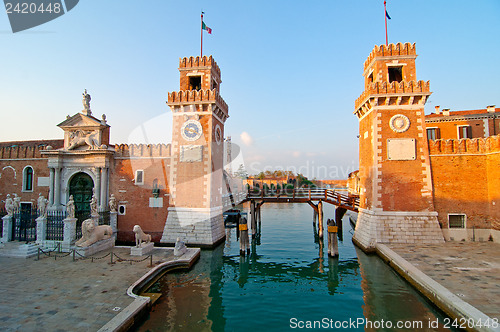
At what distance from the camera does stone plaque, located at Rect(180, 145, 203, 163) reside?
19.9 meters

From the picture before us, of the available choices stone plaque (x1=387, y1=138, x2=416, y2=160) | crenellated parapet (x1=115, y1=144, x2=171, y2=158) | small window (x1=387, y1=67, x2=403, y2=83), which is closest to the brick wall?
stone plaque (x1=387, y1=138, x2=416, y2=160)

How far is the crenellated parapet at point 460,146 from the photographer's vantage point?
17.5 meters

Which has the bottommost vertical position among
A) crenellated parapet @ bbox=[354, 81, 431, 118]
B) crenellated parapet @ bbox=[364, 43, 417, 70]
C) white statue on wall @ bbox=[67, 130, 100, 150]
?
white statue on wall @ bbox=[67, 130, 100, 150]

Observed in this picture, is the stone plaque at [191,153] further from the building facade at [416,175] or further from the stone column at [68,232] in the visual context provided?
the building facade at [416,175]

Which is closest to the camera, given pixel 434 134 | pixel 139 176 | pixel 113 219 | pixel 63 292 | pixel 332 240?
pixel 63 292

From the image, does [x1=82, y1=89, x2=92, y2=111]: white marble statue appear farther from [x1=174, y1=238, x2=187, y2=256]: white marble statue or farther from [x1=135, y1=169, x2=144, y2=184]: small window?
[x1=174, y1=238, x2=187, y2=256]: white marble statue

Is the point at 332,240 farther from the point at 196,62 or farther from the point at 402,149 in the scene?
the point at 196,62

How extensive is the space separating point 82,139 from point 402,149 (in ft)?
77.6

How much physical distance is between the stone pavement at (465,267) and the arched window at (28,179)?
28140mm

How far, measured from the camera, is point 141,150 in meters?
21.6

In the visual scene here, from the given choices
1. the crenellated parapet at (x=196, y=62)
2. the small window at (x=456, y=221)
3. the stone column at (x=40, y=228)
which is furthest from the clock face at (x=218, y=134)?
the small window at (x=456, y=221)

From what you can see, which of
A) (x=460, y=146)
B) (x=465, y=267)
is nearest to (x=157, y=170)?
(x=465, y=267)

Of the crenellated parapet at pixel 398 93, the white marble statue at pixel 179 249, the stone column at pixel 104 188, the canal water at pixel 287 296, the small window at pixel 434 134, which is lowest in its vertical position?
the canal water at pixel 287 296

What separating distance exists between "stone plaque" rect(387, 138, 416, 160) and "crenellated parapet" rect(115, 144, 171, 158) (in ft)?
52.5
